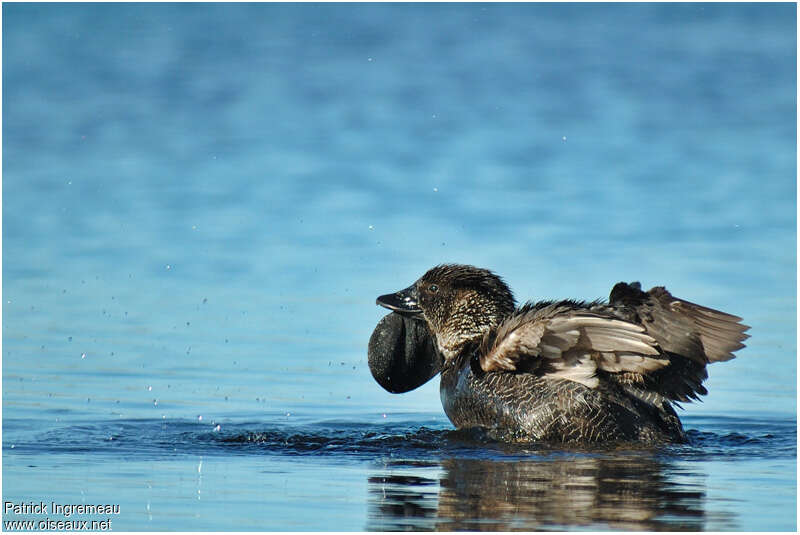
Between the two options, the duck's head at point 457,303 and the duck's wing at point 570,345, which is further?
the duck's head at point 457,303

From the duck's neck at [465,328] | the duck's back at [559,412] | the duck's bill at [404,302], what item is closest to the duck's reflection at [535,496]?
the duck's back at [559,412]

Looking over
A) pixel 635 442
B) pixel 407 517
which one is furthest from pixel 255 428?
pixel 407 517

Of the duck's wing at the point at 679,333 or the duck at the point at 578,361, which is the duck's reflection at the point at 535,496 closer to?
the duck at the point at 578,361

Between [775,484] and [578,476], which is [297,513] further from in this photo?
[775,484]

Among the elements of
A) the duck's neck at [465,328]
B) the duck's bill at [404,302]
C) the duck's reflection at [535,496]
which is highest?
the duck's bill at [404,302]

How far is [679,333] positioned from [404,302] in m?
2.16

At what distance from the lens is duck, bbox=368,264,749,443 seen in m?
8.18

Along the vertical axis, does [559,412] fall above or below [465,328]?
below

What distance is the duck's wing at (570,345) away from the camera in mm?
8016

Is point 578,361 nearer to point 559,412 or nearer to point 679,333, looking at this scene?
point 559,412

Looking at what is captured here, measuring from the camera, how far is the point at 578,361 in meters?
8.41

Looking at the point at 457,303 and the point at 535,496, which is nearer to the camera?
the point at 535,496

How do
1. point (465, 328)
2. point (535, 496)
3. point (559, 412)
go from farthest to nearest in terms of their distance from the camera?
point (465, 328) → point (559, 412) → point (535, 496)

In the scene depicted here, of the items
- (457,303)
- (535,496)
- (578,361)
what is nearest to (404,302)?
(457,303)
